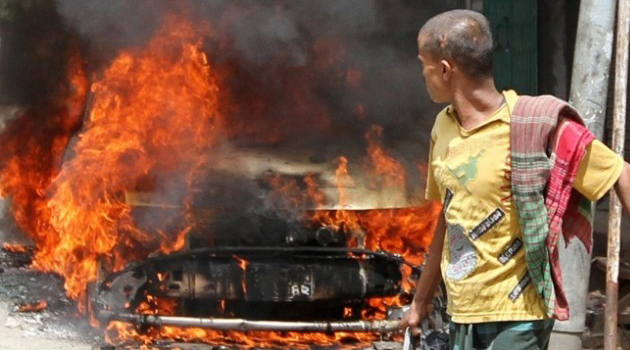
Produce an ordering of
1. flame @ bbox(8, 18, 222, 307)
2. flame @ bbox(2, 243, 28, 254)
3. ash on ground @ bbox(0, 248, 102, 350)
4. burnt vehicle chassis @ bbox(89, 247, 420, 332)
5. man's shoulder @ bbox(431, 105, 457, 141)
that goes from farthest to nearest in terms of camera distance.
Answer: flame @ bbox(2, 243, 28, 254) < flame @ bbox(8, 18, 222, 307) < ash on ground @ bbox(0, 248, 102, 350) < burnt vehicle chassis @ bbox(89, 247, 420, 332) < man's shoulder @ bbox(431, 105, 457, 141)

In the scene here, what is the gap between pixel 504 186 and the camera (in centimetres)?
336

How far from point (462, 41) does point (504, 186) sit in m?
0.52

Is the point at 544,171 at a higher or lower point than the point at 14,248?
higher

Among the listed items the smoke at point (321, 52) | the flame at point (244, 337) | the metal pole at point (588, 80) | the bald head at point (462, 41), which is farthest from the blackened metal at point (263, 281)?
the bald head at point (462, 41)

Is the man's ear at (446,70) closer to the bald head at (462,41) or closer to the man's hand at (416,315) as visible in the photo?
the bald head at (462,41)

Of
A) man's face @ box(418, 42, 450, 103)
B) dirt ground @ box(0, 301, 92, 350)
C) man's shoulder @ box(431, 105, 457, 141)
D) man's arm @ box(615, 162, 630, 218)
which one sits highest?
man's face @ box(418, 42, 450, 103)

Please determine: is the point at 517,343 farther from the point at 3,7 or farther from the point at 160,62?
the point at 3,7

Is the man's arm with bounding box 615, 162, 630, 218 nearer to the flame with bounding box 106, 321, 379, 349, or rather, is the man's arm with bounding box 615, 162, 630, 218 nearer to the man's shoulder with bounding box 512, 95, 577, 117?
the man's shoulder with bounding box 512, 95, 577, 117

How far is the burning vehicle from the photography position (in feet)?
22.5

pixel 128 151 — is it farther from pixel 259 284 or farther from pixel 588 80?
pixel 588 80

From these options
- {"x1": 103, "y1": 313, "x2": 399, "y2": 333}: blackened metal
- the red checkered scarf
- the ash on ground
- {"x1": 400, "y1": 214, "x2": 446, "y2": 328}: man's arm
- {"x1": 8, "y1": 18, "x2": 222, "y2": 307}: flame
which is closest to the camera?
the red checkered scarf

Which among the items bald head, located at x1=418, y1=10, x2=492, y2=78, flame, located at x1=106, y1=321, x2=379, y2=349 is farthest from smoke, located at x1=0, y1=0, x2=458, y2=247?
bald head, located at x1=418, y1=10, x2=492, y2=78

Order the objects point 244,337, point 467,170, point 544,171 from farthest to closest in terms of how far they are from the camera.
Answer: point 244,337 < point 467,170 < point 544,171

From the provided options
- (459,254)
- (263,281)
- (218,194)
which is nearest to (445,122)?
(459,254)
